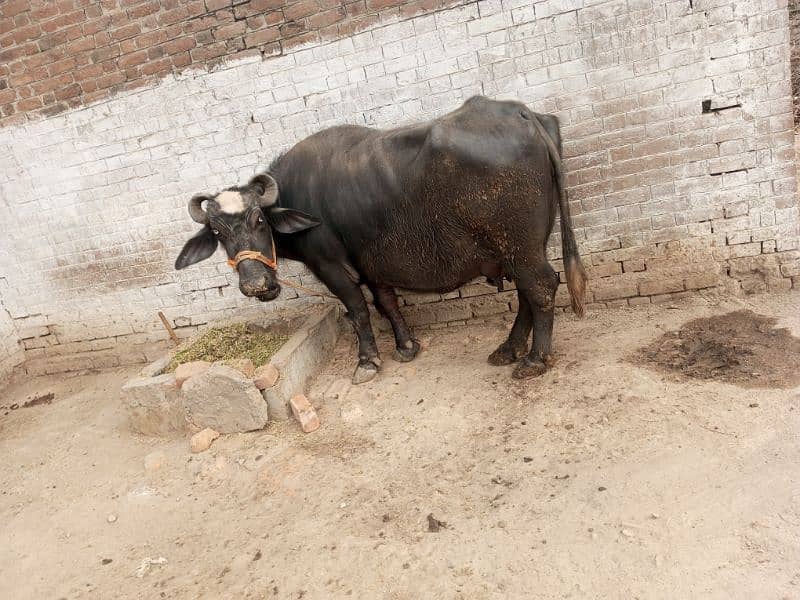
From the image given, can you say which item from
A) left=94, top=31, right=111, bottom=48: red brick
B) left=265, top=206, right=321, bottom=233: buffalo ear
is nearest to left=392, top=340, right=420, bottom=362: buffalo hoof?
left=265, top=206, right=321, bottom=233: buffalo ear

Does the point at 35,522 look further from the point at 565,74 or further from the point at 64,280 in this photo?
the point at 565,74

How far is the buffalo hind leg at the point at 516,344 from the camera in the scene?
3752 millimetres

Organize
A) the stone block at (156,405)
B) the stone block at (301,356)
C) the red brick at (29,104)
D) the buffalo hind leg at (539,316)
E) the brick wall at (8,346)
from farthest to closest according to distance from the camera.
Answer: the brick wall at (8,346) → the red brick at (29,104) → the stone block at (156,405) → the stone block at (301,356) → the buffalo hind leg at (539,316)

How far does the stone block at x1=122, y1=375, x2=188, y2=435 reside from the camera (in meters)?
3.73

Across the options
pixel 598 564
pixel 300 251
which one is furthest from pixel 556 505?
pixel 300 251

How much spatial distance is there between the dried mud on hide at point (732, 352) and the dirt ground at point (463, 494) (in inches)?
3.0

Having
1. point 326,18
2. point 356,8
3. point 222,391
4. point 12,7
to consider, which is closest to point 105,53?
point 12,7

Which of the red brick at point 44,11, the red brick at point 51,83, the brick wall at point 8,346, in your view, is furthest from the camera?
the brick wall at point 8,346

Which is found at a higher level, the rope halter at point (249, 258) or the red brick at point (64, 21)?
the red brick at point (64, 21)

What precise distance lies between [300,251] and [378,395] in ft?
3.99

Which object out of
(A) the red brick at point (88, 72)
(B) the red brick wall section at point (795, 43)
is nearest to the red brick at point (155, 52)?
(A) the red brick at point (88, 72)

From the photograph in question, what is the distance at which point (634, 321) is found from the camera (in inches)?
157

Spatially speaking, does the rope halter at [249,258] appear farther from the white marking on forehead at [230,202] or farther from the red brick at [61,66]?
the red brick at [61,66]

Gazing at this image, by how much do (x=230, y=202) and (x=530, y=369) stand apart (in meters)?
2.30
